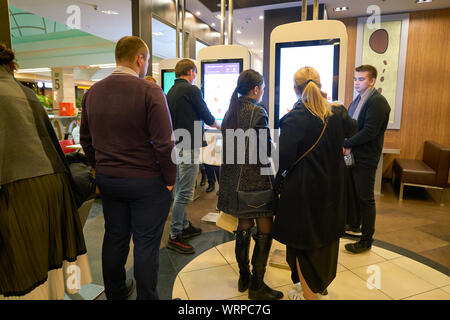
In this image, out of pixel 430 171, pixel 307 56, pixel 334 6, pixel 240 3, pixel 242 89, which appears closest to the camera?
pixel 242 89

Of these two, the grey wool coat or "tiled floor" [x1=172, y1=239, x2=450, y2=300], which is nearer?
the grey wool coat

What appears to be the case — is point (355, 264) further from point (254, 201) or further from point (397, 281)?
point (254, 201)

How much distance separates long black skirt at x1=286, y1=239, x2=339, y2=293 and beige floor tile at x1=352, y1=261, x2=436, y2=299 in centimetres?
75

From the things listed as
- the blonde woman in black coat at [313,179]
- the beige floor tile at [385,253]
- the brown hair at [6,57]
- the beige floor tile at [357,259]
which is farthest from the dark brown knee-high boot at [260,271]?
the brown hair at [6,57]

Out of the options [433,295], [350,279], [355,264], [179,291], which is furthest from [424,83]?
[179,291]

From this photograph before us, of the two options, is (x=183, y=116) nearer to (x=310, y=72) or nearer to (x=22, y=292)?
(x=310, y=72)

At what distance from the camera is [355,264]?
8.72ft

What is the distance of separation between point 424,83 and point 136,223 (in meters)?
6.04

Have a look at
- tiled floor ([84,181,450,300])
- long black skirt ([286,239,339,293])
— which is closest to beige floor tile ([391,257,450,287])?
tiled floor ([84,181,450,300])

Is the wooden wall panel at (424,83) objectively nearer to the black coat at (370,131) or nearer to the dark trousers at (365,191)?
the black coat at (370,131)

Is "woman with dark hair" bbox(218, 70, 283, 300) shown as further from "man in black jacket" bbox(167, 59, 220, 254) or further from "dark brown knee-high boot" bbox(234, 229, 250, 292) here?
"man in black jacket" bbox(167, 59, 220, 254)

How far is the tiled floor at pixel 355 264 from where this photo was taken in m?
2.23

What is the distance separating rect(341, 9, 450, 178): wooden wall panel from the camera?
5.43 m
